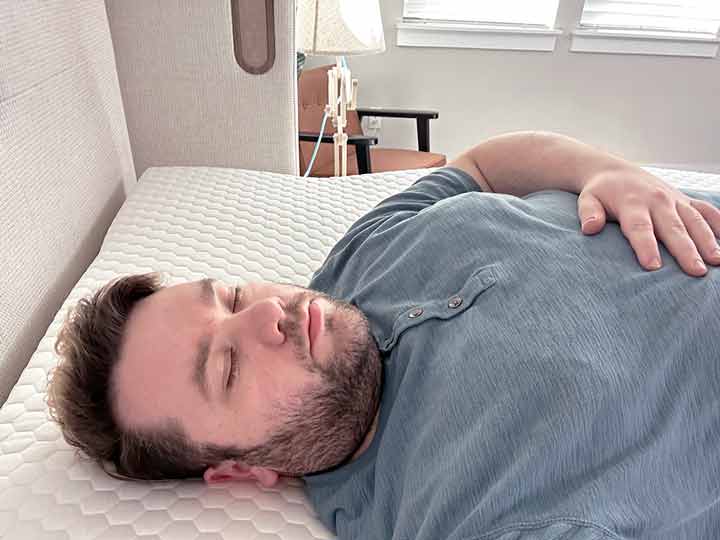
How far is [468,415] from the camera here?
0.66 m

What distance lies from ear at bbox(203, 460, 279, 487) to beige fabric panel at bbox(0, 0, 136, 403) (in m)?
0.35

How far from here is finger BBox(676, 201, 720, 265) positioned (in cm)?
75

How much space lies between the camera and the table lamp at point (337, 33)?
191cm

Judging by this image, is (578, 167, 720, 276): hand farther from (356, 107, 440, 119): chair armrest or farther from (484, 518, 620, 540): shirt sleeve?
(356, 107, 440, 119): chair armrest

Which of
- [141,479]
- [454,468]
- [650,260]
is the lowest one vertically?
[141,479]

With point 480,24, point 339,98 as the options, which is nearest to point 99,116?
point 339,98

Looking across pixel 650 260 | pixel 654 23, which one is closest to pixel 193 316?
pixel 650 260

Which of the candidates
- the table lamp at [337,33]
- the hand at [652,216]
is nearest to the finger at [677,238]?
the hand at [652,216]

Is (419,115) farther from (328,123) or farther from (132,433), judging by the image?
(132,433)

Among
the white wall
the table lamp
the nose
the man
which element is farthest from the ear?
the white wall

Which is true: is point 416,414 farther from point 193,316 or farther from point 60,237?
point 60,237

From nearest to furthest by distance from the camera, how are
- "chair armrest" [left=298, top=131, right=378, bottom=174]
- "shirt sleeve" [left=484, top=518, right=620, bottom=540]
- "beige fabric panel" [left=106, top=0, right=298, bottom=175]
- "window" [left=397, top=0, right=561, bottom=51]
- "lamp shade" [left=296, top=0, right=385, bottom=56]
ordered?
"shirt sleeve" [left=484, top=518, right=620, bottom=540] < "beige fabric panel" [left=106, top=0, right=298, bottom=175] < "lamp shade" [left=296, top=0, right=385, bottom=56] < "chair armrest" [left=298, top=131, right=378, bottom=174] < "window" [left=397, top=0, right=561, bottom=51]

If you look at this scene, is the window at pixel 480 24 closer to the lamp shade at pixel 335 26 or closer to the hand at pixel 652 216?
the lamp shade at pixel 335 26

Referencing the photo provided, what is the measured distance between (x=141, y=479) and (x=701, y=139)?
11.3ft
